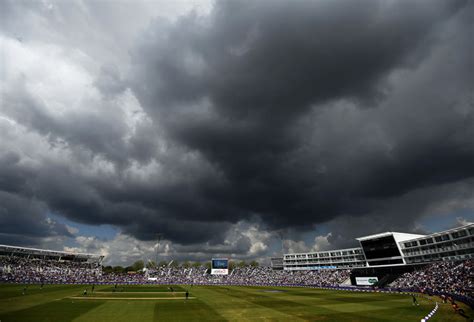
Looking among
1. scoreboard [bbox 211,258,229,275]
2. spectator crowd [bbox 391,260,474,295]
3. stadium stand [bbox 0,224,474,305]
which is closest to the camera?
spectator crowd [bbox 391,260,474,295]

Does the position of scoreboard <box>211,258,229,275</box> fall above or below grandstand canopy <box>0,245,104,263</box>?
below

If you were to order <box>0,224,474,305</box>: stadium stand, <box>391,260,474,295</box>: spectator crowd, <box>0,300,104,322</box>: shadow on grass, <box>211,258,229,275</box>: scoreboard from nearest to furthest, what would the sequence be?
1. <box>0,300,104,322</box>: shadow on grass
2. <box>391,260,474,295</box>: spectator crowd
3. <box>0,224,474,305</box>: stadium stand
4. <box>211,258,229,275</box>: scoreboard

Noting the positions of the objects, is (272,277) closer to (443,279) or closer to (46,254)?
(443,279)

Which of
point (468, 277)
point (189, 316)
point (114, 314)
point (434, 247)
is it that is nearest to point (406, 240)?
point (434, 247)

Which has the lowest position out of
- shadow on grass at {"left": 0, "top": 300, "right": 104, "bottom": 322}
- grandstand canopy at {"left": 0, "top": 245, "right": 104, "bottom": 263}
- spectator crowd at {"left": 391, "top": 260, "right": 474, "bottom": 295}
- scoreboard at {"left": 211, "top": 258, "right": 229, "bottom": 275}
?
shadow on grass at {"left": 0, "top": 300, "right": 104, "bottom": 322}

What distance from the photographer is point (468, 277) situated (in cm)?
5591

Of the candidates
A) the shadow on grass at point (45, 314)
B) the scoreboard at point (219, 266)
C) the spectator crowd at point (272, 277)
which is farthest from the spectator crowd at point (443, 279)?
the scoreboard at point (219, 266)

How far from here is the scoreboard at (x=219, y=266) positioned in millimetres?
130750

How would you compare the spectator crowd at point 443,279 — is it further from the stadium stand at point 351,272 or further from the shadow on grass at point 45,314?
the shadow on grass at point 45,314

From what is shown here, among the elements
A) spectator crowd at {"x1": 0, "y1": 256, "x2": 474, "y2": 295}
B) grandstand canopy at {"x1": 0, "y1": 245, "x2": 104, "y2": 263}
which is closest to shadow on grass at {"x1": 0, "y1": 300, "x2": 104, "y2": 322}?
spectator crowd at {"x1": 0, "y1": 256, "x2": 474, "y2": 295}

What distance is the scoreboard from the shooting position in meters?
131

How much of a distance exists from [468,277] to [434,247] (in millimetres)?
34634

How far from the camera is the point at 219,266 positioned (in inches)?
5202

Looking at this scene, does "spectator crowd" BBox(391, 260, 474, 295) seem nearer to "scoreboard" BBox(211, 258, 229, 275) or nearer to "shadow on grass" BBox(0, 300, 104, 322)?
"shadow on grass" BBox(0, 300, 104, 322)
